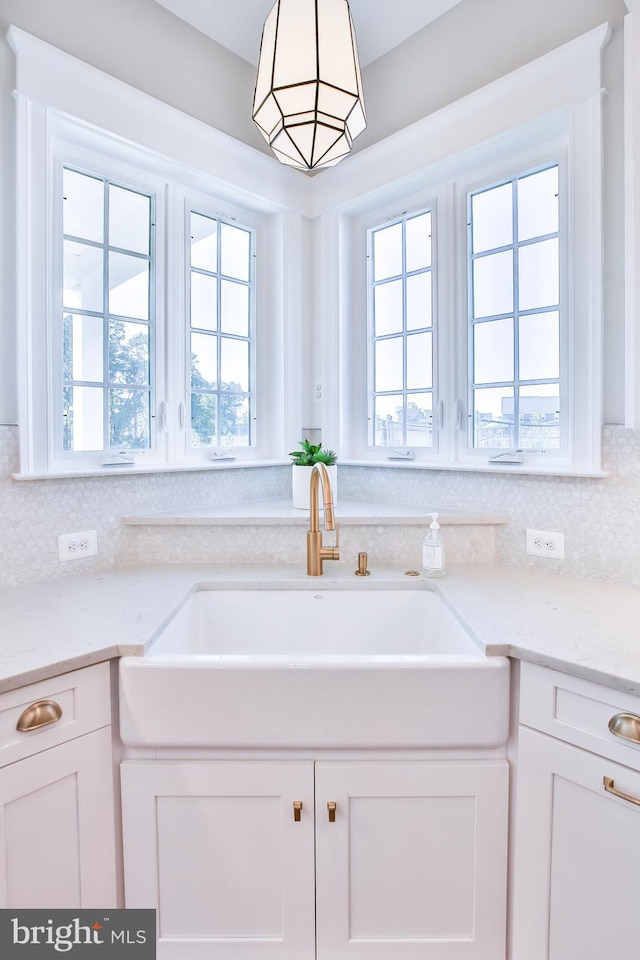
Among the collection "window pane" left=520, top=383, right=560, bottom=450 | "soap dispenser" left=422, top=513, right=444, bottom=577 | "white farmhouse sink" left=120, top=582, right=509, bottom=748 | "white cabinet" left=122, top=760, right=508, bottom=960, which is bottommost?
"white cabinet" left=122, top=760, right=508, bottom=960

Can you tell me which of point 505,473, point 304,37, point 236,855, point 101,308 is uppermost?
point 304,37

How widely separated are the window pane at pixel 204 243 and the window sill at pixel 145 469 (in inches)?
33.5

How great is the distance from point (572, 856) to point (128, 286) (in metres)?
2.13

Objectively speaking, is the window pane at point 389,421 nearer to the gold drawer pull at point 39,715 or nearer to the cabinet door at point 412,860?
the cabinet door at point 412,860

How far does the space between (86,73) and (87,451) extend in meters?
1.24

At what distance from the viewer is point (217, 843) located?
3.62 ft

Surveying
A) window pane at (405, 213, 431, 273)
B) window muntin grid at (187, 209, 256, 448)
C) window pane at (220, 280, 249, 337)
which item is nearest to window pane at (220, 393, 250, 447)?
window muntin grid at (187, 209, 256, 448)

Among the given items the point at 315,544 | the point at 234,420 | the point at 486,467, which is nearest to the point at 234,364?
the point at 234,420

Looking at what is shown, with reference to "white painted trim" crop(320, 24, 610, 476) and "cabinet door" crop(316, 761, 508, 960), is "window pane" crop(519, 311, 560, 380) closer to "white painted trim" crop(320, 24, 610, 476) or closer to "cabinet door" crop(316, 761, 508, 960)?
"white painted trim" crop(320, 24, 610, 476)

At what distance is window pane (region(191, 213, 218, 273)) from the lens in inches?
84.2

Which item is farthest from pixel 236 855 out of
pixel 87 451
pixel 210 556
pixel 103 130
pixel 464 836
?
pixel 103 130

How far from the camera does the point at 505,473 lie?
1783 millimetres

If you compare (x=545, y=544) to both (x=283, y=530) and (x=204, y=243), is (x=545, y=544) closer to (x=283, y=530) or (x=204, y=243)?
(x=283, y=530)

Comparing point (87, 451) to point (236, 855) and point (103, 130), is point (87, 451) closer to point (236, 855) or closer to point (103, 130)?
point (103, 130)
